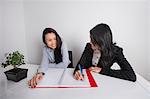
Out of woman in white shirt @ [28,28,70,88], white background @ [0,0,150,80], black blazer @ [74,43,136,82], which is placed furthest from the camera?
white background @ [0,0,150,80]

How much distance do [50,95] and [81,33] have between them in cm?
135

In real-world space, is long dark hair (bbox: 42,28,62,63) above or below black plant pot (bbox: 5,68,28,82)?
above

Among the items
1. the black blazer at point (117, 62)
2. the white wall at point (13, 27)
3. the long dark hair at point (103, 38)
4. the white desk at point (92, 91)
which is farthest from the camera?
the white wall at point (13, 27)

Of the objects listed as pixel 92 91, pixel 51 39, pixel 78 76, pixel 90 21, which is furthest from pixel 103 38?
pixel 90 21

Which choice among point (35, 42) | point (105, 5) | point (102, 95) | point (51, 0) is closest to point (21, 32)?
point (35, 42)

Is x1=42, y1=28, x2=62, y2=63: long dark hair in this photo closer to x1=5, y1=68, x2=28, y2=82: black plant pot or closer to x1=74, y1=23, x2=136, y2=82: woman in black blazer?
x1=74, y1=23, x2=136, y2=82: woman in black blazer

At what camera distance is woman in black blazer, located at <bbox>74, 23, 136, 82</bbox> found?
3.84 ft

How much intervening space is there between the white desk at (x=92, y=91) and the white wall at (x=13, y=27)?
101cm

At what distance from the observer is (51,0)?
210cm

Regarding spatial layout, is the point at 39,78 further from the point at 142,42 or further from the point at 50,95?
the point at 142,42

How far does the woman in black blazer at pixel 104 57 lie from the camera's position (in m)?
1.17

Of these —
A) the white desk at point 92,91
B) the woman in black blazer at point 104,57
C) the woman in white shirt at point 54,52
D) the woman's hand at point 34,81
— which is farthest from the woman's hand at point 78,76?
the woman in white shirt at point 54,52

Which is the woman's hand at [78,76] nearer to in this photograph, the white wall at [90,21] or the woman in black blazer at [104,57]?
the woman in black blazer at [104,57]

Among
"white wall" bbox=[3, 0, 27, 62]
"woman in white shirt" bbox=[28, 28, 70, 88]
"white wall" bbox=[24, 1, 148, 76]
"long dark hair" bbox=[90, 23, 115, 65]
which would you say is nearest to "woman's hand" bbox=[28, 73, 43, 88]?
"woman in white shirt" bbox=[28, 28, 70, 88]
